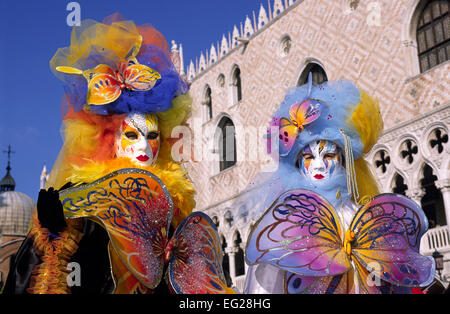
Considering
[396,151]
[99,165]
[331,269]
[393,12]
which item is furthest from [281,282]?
[393,12]

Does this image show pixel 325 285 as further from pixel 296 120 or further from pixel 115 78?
pixel 115 78

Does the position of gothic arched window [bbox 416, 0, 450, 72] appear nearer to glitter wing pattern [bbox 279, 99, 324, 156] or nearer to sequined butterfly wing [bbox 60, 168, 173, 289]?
glitter wing pattern [bbox 279, 99, 324, 156]

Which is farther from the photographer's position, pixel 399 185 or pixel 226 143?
pixel 226 143

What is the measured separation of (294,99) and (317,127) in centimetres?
25

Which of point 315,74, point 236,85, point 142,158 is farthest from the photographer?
point 236,85

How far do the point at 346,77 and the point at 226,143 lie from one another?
153 inches

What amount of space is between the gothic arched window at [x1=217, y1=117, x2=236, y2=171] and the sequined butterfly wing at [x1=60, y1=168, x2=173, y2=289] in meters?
9.24

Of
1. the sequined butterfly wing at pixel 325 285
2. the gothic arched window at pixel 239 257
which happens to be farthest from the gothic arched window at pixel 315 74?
the sequined butterfly wing at pixel 325 285

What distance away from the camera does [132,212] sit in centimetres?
186

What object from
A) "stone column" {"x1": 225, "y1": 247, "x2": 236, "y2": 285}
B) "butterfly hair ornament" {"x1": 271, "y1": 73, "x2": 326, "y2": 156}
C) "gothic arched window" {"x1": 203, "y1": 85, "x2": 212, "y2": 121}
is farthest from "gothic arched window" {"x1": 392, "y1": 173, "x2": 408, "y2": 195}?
"gothic arched window" {"x1": 203, "y1": 85, "x2": 212, "y2": 121}

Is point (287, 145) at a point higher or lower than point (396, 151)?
lower

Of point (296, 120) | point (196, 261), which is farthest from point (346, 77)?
point (196, 261)
